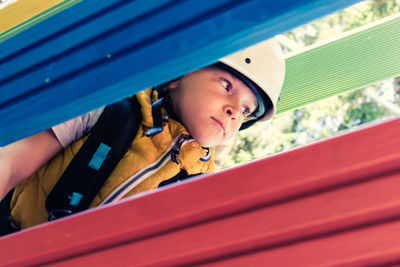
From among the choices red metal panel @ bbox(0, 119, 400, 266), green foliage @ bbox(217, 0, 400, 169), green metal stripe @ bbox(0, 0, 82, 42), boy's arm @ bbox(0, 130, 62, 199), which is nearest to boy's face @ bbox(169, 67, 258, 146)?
boy's arm @ bbox(0, 130, 62, 199)

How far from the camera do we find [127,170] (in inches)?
56.4

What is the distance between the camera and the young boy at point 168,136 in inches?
51.3

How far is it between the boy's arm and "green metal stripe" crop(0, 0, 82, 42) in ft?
1.28

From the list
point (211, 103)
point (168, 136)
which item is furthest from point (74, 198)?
point (211, 103)

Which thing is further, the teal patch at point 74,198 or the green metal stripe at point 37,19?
the teal patch at point 74,198

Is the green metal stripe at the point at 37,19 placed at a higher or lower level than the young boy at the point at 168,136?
higher

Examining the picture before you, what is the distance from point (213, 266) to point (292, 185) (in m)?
0.19

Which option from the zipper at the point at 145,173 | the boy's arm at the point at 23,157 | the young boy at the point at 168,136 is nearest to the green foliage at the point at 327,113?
the young boy at the point at 168,136

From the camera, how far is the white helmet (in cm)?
165

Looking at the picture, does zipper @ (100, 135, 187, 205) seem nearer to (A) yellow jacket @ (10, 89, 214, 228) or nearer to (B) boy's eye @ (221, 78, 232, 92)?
(A) yellow jacket @ (10, 89, 214, 228)

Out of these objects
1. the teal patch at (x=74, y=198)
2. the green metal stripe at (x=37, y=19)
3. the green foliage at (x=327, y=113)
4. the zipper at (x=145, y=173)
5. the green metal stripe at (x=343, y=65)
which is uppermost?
the green metal stripe at (x=37, y=19)

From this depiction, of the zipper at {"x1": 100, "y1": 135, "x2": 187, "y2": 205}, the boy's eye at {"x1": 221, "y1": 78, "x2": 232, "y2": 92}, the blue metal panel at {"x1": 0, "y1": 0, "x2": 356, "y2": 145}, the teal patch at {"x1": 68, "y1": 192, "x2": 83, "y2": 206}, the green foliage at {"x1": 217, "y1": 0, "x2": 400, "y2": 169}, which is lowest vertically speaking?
the green foliage at {"x1": 217, "y1": 0, "x2": 400, "y2": 169}

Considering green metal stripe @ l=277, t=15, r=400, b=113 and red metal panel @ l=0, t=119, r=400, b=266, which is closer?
red metal panel @ l=0, t=119, r=400, b=266

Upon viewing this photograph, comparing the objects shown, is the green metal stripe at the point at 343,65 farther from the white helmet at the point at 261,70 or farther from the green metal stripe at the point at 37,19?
the green metal stripe at the point at 37,19
